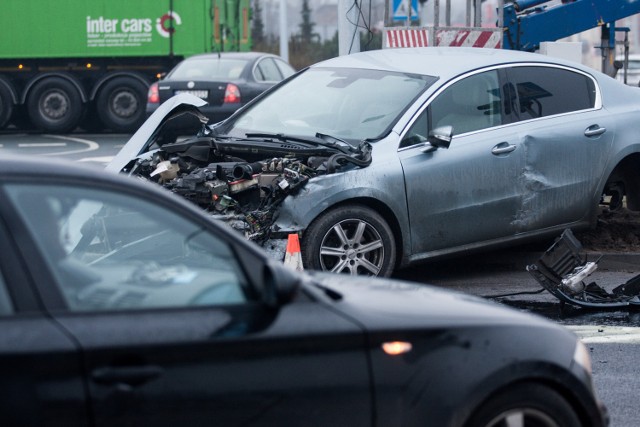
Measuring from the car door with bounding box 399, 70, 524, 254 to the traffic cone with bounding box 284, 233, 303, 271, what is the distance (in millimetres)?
935

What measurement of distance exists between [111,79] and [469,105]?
54.1 ft

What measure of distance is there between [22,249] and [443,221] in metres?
4.99

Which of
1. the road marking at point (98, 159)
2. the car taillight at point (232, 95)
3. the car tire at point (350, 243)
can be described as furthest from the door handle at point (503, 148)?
the car taillight at point (232, 95)

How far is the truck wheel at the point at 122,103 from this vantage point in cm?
2355

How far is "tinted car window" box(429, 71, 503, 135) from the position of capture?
8.15 meters

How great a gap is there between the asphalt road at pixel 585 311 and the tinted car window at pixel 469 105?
3.77 ft

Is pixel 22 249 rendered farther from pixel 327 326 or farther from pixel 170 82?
pixel 170 82

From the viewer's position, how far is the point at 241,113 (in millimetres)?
8891

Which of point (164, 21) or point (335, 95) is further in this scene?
point (164, 21)

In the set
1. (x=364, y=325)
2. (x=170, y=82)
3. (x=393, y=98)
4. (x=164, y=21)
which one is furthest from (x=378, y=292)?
(x=164, y=21)

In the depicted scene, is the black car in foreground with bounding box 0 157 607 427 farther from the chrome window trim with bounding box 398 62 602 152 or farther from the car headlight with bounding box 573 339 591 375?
the chrome window trim with bounding box 398 62 602 152

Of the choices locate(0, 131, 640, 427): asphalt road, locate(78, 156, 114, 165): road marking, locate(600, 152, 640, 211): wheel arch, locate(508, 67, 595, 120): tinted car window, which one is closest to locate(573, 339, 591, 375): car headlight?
locate(0, 131, 640, 427): asphalt road

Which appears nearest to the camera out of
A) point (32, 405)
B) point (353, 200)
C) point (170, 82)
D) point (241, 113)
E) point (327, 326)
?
point (32, 405)

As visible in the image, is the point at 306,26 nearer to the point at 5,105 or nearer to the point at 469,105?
the point at 5,105
